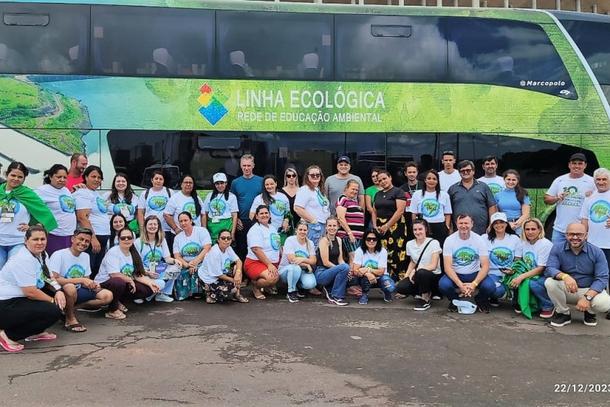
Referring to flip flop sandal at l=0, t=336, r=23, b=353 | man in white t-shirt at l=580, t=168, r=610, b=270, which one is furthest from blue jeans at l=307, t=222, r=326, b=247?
flip flop sandal at l=0, t=336, r=23, b=353

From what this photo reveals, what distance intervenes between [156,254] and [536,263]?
14.6ft

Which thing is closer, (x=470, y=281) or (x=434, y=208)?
(x=470, y=281)

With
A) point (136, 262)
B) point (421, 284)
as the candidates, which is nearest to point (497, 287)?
point (421, 284)

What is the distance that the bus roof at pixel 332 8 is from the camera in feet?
26.8

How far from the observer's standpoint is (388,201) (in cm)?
765

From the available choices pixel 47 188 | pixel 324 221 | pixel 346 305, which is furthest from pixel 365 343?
pixel 47 188

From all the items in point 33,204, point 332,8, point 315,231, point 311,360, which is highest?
point 332,8

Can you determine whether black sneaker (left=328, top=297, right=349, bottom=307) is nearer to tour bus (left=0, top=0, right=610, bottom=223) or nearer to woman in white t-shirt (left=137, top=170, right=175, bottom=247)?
tour bus (left=0, top=0, right=610, bottom=223)

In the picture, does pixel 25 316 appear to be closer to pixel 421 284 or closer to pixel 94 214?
pixel 94 214

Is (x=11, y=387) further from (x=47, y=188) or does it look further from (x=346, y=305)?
(x=346, y=305)

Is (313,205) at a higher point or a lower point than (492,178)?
lower

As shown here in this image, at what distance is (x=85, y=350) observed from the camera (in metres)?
5.14

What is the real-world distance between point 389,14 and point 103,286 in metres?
5.63

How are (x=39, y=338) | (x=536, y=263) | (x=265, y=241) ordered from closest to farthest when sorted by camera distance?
(x=39, y=338), (x=536, y=263), (x=265, y=241)
